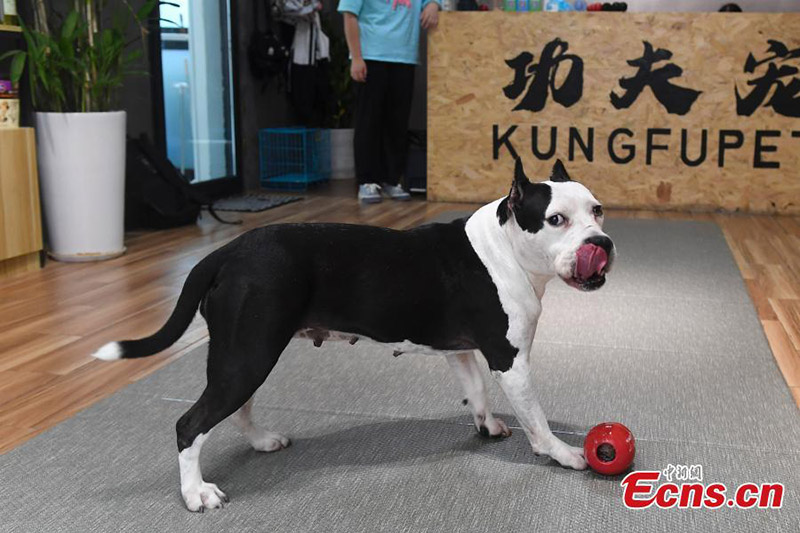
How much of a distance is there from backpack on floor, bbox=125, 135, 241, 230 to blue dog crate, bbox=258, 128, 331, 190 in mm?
1500

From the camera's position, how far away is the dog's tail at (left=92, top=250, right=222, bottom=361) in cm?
148

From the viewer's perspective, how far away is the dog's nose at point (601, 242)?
1474 millimetres

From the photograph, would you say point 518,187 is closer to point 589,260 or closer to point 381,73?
point 589,260

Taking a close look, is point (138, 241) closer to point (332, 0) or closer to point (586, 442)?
point (586, 442)

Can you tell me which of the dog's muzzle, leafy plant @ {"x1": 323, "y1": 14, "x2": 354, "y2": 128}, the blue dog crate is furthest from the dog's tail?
leafy plant @ {"x1": 323, "y1": 14, "x2": 354, "y2": 128}

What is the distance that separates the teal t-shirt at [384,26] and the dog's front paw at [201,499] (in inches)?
154

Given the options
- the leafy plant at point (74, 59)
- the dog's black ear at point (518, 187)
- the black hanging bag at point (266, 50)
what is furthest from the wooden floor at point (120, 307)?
the black hanging bag at point (266, 50)

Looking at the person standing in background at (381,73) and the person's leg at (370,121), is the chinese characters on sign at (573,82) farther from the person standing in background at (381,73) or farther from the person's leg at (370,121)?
the person's leg at (370,121)

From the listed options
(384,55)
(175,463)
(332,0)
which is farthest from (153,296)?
(332,0)

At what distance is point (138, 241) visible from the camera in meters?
4.07

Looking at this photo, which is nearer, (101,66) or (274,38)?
(101,66)

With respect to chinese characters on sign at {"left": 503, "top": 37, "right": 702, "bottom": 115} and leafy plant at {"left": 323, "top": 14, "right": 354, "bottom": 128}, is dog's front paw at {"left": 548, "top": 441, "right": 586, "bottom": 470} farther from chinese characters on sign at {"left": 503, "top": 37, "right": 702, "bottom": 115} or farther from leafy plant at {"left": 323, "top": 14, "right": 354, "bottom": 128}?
leafy plant at {"left": 323, "top": 14, "right": 354, "bottom": 128}

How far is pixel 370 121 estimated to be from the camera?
5199mm

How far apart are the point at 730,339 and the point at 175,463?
5.37 ft
